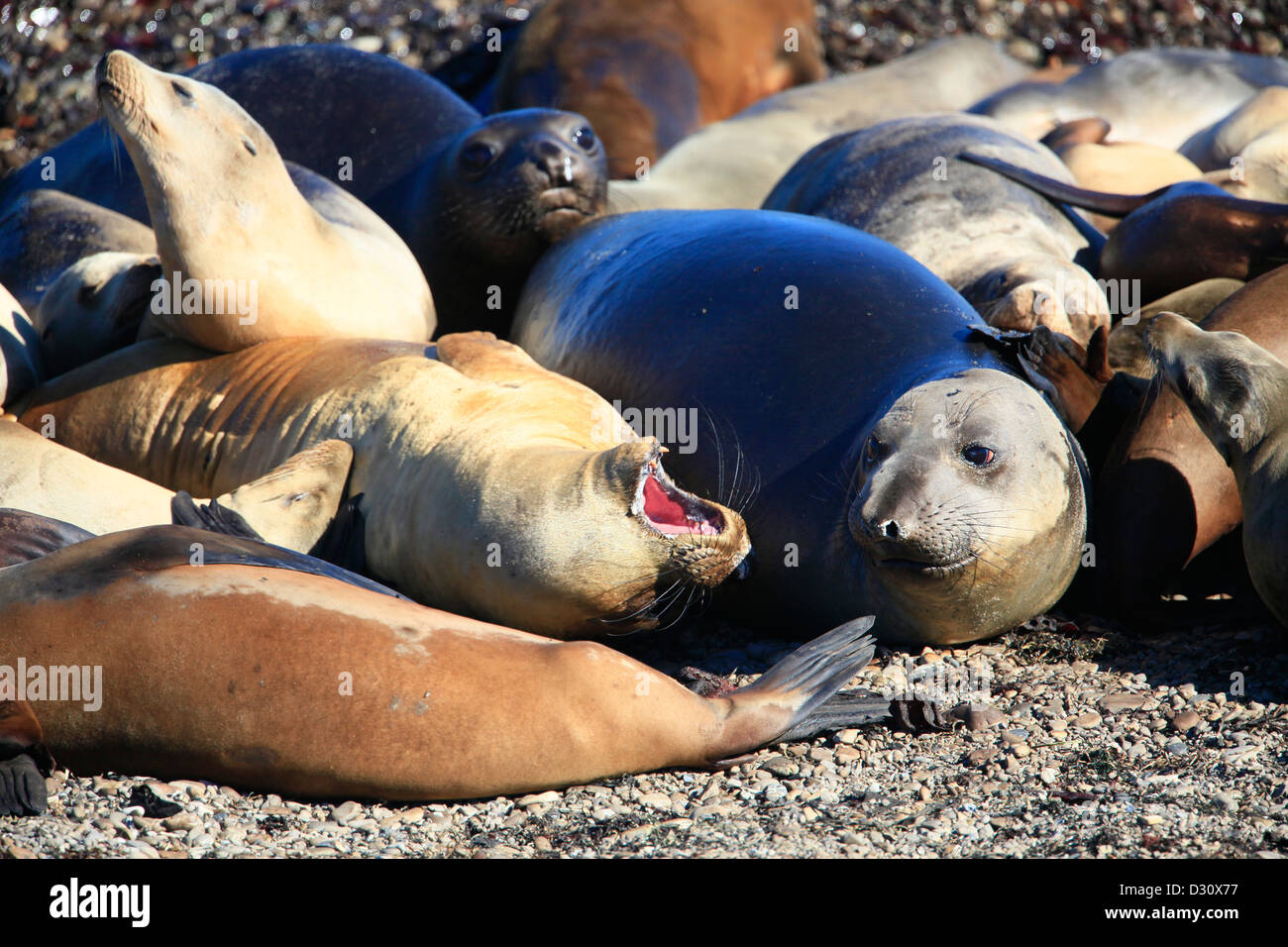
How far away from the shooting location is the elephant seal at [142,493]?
3592 mm

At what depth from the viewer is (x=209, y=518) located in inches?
136

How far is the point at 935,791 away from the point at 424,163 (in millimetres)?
3766

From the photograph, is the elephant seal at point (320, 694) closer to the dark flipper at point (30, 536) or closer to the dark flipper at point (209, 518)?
the dark flipper at point (30, 536)

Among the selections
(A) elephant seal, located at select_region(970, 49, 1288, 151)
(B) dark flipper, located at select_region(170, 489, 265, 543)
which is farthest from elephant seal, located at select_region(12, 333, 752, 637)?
(A) elephant seal, located at select_region(970, 49, 1288, 151)

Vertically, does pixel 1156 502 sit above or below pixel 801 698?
above

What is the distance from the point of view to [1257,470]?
3357 mm

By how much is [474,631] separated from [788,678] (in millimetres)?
644

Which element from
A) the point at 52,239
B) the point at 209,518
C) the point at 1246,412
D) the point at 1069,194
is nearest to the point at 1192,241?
the point at 1069,194

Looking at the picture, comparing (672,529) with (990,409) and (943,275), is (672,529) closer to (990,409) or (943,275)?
(990,409)

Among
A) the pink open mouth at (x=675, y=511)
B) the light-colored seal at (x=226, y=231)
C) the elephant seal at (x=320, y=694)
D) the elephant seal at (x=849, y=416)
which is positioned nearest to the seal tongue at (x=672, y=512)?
the pink open mouth at (x=675, y=511)

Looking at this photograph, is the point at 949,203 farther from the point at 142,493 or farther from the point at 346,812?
the point at 346,812

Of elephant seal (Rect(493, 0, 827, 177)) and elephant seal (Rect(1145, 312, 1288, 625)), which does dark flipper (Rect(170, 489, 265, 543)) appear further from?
elephant seal (Rect(493, 0, 827, 177))

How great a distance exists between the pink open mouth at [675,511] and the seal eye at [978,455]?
22.5 inches

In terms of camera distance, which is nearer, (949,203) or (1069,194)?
(949,203)
